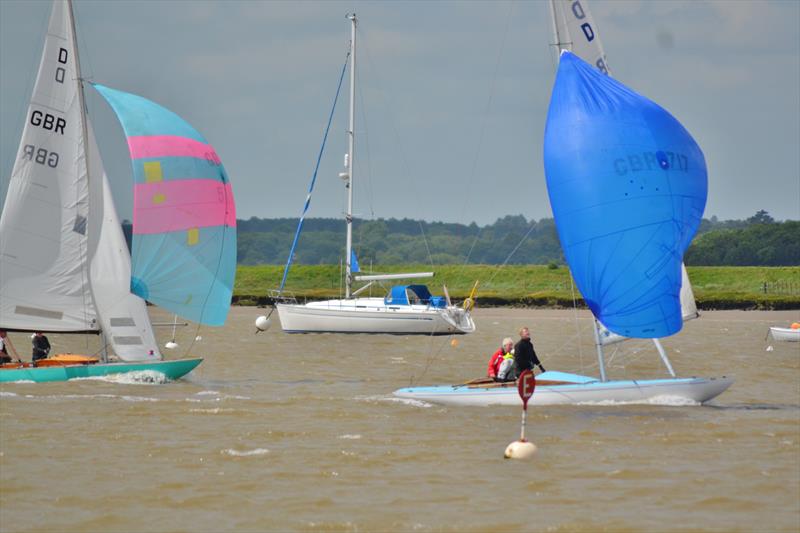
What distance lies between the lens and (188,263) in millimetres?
29828

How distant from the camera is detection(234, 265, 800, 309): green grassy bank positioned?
3265 inches

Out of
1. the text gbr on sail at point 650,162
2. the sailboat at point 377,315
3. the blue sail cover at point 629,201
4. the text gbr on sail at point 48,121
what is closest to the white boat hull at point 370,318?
the sailboat at point 377,315

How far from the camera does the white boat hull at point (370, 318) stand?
170 ft

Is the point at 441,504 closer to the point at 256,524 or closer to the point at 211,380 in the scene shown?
the point at 256,524

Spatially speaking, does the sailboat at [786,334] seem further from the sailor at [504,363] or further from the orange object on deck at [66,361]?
the orange object on deck at [66,361]

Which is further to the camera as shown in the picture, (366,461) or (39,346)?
(39,346)

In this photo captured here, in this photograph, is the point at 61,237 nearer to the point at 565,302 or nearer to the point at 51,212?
the point at 51,212

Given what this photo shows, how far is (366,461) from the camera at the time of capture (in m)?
19.7

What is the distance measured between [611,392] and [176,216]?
1149 centimetres

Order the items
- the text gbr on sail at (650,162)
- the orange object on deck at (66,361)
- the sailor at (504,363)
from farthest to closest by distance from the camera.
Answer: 1. the orange object on deck at (66,361)
2. the sailor at (504,363)
3. the text gbr on sail at (650,162)

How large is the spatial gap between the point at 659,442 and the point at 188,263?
43.6 feet

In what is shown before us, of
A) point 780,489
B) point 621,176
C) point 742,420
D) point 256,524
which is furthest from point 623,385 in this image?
point 256,524

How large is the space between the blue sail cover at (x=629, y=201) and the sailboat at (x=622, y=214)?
0.02 m

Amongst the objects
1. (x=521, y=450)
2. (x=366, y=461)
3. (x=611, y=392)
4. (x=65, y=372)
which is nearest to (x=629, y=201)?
(x=611, y=392)
